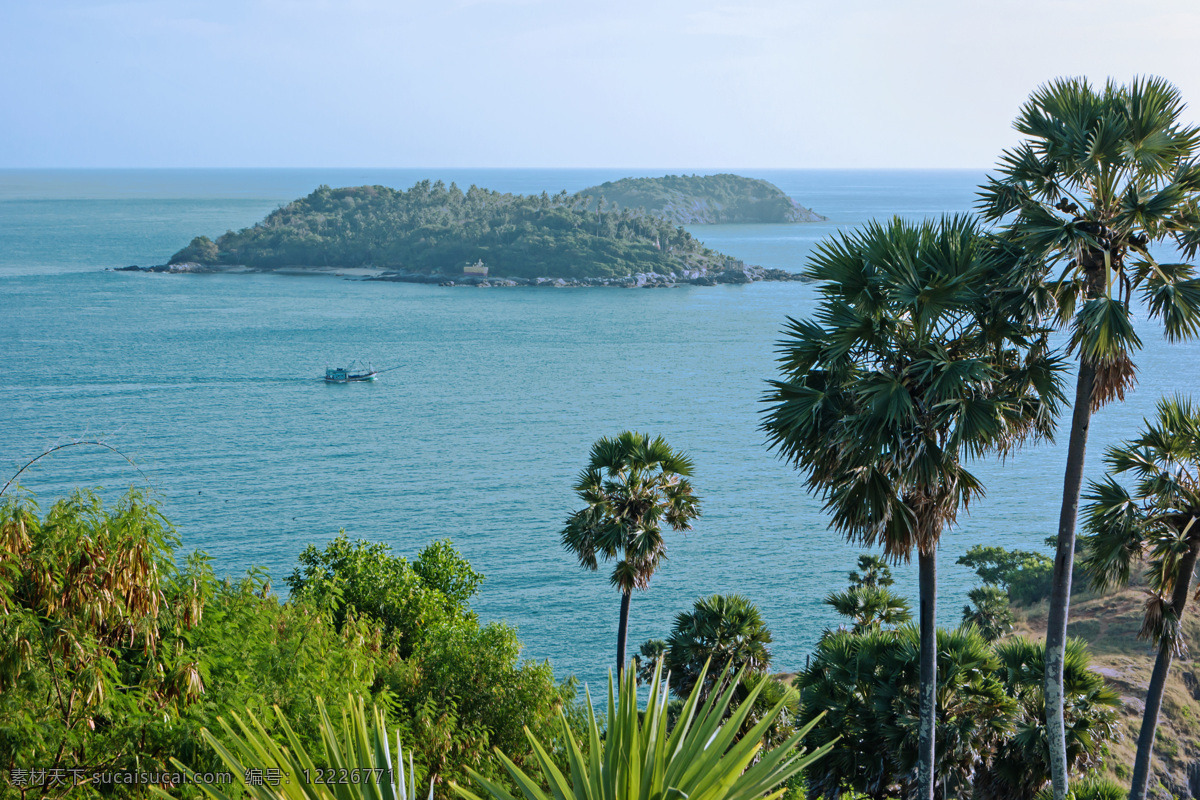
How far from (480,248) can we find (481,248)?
168mm

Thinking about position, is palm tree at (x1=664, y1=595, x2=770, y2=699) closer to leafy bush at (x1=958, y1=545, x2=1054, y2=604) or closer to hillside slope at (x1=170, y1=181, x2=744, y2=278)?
leafy bush at (x1=958, y1=545, x2=1054, y2=604)

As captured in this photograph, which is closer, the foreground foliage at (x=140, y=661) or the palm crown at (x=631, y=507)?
the foreground foliage at (x=140, y=661)

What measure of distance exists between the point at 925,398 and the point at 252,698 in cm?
867

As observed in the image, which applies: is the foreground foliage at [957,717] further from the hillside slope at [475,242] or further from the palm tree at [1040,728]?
the hillside slope at [475,242]

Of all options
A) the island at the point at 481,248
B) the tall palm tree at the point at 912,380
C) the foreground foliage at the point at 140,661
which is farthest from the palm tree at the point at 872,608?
the island at the point at 481,248

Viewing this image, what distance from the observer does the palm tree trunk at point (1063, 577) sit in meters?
12.2

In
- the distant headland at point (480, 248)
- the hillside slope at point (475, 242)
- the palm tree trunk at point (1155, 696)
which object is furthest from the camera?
the hillside slope at point (475, 242)

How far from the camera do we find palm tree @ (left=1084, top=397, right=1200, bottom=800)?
12.7 meters

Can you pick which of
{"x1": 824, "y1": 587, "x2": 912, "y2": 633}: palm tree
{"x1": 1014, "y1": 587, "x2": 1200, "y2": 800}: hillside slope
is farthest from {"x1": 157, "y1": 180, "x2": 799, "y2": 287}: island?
{"x1": 824, "y1": 587, "x2": 912, "y2": 633}: palm tree

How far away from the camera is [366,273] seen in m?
156

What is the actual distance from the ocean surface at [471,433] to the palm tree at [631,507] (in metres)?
9.85

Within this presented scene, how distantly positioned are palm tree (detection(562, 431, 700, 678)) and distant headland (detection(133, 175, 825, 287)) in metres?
122

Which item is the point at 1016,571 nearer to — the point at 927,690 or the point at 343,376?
the point at 927,690

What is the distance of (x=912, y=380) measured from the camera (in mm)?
11977
